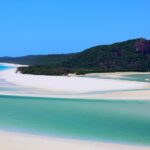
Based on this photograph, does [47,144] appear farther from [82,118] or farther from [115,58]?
[115,58]

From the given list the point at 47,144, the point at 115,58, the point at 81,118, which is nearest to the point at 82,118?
the point at 81,118

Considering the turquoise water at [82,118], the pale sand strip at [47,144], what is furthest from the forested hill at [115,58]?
the pale sand strip at [47,144]

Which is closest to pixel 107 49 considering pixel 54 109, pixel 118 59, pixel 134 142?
pixel 118 59

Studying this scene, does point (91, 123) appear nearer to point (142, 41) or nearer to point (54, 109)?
point (54, 109)

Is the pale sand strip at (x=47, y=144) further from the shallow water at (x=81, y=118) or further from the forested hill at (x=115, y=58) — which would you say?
the forested hill at (x=115, y=58)

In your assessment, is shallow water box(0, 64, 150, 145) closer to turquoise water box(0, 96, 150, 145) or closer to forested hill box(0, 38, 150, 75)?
turquoise water box(0, 96, 150, 145)
